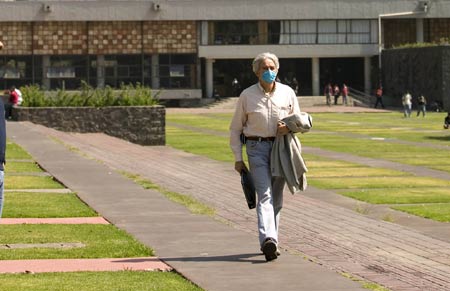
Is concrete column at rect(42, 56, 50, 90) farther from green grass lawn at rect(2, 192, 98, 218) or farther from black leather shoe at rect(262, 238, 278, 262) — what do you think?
black leather shoe at rect(262, 238, 278, 262)

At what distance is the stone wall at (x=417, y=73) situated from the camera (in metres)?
86.0

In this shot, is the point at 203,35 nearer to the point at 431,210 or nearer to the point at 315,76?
the point at 315,76

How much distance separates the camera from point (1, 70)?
3851 inches

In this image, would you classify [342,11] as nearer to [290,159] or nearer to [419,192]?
[419,192]

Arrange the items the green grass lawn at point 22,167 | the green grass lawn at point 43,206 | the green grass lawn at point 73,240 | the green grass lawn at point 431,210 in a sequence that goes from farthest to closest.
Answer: the green grass lawn at point 22,167 < the green grass lawn at point 431,210 < the green grass lawn at point 43,206 < the green grass lawn at point 73,240

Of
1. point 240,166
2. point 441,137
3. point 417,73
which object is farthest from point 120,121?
point 417,73

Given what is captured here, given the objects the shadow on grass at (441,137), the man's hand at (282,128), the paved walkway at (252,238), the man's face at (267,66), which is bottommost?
the shadow on grass at (441,137)

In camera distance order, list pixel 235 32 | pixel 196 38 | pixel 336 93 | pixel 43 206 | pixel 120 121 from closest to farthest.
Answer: pixel 43 206 → pixel 120 121 → pixel 336 93 → pixel 196 38 → pixel 235 32

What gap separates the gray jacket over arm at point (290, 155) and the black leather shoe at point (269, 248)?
84 centimetres

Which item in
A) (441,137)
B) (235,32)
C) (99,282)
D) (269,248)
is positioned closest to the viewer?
(99,282)

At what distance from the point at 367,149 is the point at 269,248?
26.4 metres

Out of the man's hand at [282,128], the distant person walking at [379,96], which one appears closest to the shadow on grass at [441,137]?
the man's hand at [282,128]

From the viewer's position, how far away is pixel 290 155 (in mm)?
13391

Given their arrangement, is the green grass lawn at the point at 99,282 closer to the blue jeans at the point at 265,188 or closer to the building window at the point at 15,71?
the blue jeans at the point at 265,188
